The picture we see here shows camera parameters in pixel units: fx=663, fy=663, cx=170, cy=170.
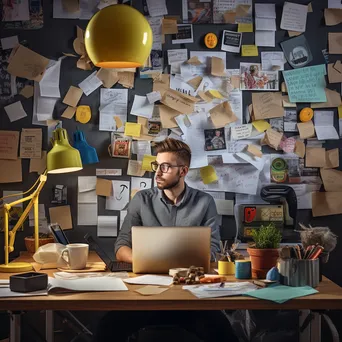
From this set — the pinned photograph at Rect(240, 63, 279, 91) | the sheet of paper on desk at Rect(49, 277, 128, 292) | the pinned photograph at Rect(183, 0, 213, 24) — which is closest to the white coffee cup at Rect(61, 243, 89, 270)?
the sheet of paper on desk at Rect(49, 277, 128, 292)

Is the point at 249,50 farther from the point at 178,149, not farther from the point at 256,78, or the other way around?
the point at 178,149

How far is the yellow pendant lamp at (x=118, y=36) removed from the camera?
261cm

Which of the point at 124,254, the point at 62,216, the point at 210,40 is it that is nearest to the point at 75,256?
the point at 124,254

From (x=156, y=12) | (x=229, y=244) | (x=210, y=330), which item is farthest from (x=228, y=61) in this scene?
(x=210, y=330)

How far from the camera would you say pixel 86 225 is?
4008 millimetres

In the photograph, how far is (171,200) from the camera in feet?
12.4

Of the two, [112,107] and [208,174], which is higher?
[112,107]

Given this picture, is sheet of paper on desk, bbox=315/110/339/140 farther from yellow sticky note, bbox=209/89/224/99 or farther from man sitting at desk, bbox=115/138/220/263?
man sitting at desk, bbox=115/138/220/263

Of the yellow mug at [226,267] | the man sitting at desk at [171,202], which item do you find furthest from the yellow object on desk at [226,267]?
the man sitting at desk at [171,202]

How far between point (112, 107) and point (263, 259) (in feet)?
5.27

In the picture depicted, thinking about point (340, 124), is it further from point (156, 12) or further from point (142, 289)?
point (142, 289)

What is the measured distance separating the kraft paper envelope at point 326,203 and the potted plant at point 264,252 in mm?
1317

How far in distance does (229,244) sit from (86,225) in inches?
34.3

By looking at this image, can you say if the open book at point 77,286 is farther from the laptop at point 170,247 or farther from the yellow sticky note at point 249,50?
the yellow sticky note at point 249,50
